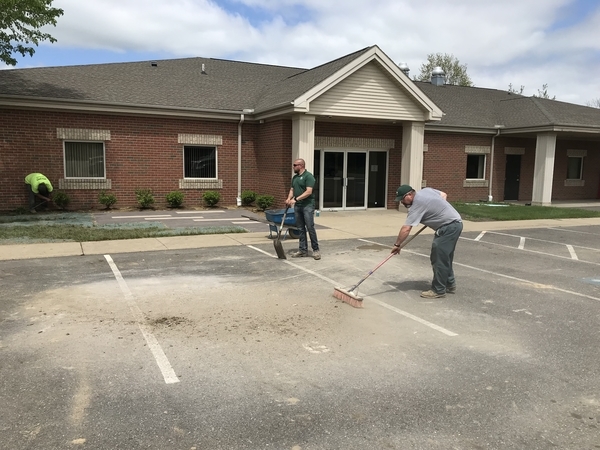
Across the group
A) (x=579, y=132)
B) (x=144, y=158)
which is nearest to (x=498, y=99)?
(x=579, y=132)

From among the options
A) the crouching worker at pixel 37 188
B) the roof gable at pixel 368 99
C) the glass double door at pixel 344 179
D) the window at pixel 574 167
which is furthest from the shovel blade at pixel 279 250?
the window at pixel 574 167

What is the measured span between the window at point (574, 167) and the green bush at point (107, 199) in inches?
826

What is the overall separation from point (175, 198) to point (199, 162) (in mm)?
1699

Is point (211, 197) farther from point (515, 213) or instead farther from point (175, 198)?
point (515, 213)

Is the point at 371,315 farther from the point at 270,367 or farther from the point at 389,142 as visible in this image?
the point at 389,142

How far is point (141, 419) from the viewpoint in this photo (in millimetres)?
3586

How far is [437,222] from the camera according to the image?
6.82 metres

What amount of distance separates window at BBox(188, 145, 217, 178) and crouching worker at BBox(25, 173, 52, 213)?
441 centimetres

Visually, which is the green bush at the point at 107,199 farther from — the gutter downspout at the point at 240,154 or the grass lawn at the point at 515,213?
the grass lawn at the point at 515,213

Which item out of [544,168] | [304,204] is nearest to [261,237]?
[304,204]

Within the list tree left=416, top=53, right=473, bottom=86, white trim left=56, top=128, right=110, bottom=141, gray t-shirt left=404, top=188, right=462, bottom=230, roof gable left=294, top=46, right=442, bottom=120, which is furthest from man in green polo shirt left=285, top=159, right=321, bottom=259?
tree left=416, top=53, right=473, bottom=86

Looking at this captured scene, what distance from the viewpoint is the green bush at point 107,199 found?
16188mm

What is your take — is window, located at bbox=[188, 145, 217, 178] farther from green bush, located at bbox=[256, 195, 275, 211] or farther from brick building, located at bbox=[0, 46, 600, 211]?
green bush, located at bbox=[256, 195, 275, 211]

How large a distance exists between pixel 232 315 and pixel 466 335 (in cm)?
266
